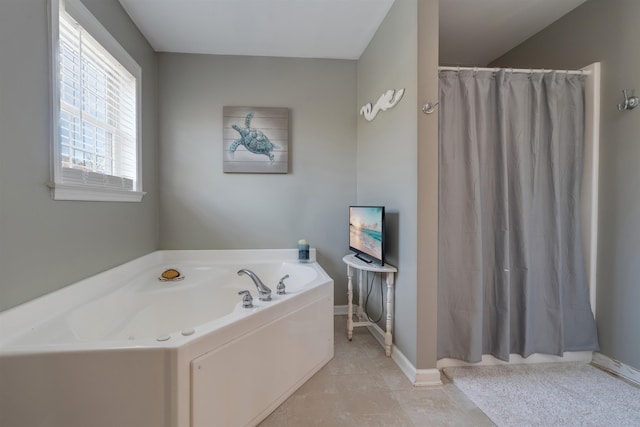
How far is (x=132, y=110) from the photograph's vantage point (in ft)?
7.19

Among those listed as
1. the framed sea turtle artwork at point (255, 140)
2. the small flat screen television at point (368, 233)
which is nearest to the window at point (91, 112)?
the framed sea turtle artwork at point (255, 140)

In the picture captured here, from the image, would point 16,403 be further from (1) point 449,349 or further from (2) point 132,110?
(1) point 449,349

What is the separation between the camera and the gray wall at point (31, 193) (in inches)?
43.6

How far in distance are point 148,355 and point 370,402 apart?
4.07 feet

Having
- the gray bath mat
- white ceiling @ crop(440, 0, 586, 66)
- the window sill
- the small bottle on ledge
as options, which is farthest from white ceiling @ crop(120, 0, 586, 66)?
the gray bath mat

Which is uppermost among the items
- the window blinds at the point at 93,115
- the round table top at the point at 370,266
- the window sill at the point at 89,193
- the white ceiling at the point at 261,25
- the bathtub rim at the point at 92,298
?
the white ceiling at the point at 261,25

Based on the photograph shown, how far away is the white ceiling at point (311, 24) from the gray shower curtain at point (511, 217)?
699 millimetres

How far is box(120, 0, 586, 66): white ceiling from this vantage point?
2002 millimetres

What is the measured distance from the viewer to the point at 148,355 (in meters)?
1.00

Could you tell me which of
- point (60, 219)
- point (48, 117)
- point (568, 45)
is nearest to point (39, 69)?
point (48, 117)

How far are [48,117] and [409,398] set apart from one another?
2519mm

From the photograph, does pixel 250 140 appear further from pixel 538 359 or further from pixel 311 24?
pixel 538 359

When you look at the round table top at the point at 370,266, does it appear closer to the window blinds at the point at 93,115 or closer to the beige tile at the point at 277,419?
the beige tile at the point at 277,419

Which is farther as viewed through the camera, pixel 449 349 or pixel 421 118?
pixel 449 349
